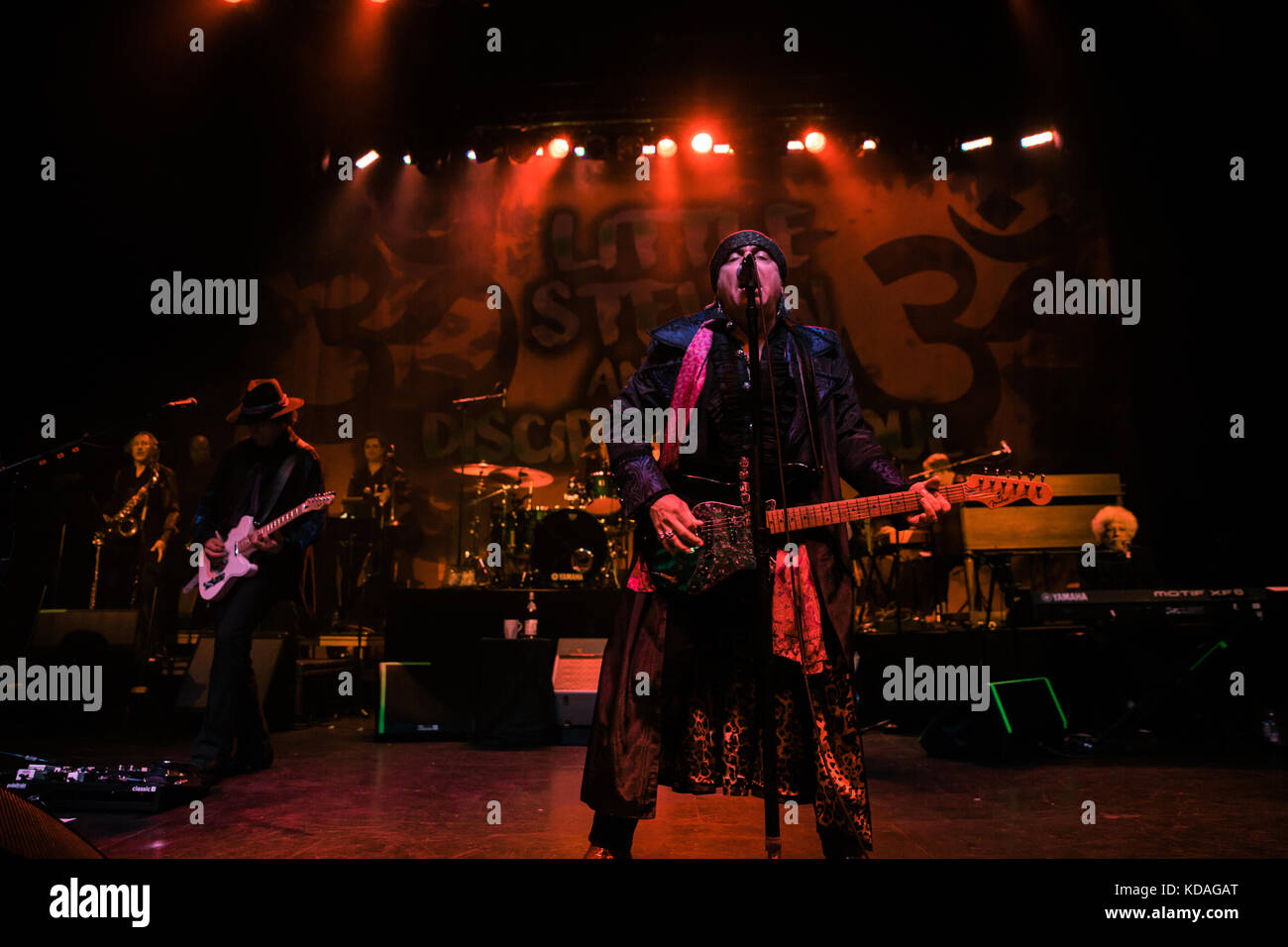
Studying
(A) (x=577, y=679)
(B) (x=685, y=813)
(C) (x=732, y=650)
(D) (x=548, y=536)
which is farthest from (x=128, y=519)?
(C) (x=732, y=650)

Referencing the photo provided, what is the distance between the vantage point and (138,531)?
9375 millimetres

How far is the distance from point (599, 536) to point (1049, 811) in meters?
5.15

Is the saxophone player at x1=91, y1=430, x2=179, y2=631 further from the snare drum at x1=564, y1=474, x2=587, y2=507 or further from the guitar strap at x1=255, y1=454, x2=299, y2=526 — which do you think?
the guitar strap at x1=255, y1=454, x2=299, y2=526

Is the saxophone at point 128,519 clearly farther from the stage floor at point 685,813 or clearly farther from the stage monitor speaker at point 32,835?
the stage monitor speaker at point 32,835

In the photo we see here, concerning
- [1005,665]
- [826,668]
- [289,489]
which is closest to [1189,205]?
[1005,665]

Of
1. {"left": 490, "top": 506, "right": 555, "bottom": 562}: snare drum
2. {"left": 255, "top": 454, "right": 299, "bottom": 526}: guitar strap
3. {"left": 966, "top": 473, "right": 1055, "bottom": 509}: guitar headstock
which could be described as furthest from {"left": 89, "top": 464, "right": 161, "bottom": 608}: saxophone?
{"left": 966, "top": 473, "right": 1055, "bottom": 509}: guitar headstock

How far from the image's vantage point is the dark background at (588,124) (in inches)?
286

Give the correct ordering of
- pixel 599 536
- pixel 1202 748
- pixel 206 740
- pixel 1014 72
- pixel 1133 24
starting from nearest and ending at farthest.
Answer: pixel 206 740, pixel 1202 748, pixel 1133 24, pixel 599 536, pixel 1014 72

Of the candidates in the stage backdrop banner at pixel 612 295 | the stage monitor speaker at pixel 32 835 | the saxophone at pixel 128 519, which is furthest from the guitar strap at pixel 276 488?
the stage backdrop banner at pixel 612 295

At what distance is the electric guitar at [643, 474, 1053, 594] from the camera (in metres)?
2.66

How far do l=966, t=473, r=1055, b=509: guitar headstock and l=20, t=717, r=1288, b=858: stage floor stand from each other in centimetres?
139

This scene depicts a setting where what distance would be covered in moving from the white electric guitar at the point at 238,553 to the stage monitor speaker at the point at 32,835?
11.9ft

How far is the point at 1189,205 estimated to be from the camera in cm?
812
